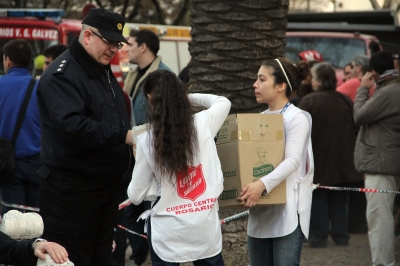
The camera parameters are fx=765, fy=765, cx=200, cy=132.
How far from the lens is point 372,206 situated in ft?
23.1

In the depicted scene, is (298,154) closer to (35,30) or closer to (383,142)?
(383,142)

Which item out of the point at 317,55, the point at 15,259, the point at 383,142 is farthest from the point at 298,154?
the point at 317,55

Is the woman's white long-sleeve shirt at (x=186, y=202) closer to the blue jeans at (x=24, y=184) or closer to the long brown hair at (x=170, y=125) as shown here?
the long brown hair at (x=170, y=125)

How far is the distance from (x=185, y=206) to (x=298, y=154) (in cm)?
78

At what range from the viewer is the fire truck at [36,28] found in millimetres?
11914

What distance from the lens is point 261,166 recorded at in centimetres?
449

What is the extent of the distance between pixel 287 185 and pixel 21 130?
2.89 m

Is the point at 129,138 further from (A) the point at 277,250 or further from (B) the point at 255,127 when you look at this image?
(A) the point at 277,250

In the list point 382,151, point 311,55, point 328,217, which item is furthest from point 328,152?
point 311,55

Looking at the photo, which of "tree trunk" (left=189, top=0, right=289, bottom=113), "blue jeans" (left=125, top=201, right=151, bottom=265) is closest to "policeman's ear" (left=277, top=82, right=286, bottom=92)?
"tree trunk" (left=189, top=0, right=289, bottom=113)

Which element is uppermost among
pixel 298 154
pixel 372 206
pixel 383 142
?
pixel 298 154

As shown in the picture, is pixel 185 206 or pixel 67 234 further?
pixel 67 234

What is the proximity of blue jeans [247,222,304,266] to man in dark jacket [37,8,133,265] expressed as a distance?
1.00m

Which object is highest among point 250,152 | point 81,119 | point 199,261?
point 81,119
